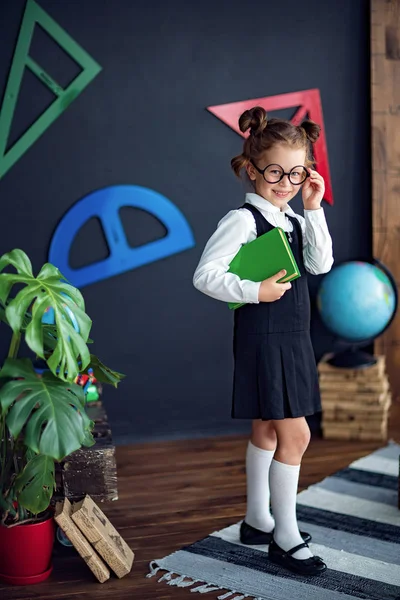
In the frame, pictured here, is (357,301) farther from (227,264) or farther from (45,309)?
(45,309)

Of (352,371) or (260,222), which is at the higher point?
(260,222)

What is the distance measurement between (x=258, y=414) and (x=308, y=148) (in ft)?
2.50

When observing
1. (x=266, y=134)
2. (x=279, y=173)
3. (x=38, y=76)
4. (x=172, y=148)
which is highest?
(x=38, y=76)

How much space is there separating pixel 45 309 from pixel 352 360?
1964 mm

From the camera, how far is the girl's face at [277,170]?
6.85 feet

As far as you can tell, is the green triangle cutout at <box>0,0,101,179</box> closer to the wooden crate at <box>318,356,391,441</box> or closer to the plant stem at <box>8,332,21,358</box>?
the plant stem at <box>8,332,21,358</box>

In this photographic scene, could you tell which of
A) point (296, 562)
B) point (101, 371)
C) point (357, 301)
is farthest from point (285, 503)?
point (357, 301)

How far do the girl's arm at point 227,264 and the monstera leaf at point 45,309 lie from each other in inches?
13.6

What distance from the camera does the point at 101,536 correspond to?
7.02 ft

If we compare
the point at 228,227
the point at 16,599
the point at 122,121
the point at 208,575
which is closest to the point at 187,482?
the point at 208,575

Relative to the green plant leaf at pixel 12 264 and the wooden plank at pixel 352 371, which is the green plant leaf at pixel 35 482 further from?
the wooden plank at pixel 352 371

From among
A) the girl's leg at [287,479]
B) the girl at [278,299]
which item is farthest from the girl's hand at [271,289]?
the girl's leg at [287,479]

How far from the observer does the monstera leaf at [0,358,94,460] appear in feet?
5.93

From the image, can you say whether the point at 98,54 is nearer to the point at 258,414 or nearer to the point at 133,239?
the point at 133,239
